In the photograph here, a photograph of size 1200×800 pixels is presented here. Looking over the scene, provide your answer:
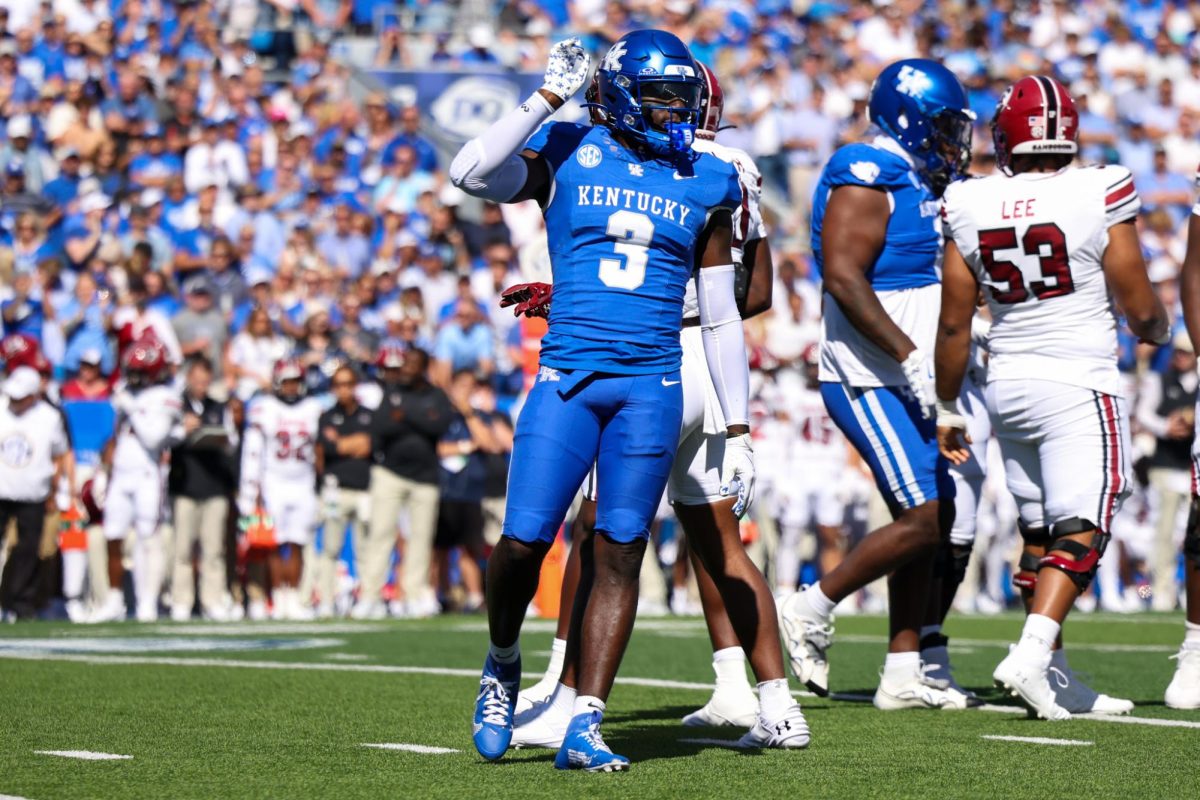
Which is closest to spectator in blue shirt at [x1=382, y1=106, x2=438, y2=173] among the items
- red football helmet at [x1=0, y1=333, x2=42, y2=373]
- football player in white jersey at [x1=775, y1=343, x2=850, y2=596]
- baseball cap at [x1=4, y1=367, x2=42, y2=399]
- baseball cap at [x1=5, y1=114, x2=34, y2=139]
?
baseball cap at [x1=5, y1=114, x2=34, y2=139]

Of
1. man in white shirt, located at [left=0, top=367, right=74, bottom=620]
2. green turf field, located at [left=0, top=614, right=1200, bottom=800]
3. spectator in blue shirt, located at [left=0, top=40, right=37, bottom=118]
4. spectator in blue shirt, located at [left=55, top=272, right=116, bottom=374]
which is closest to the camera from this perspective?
green turf field, located at [left=0, top=614, right=1200, bottom=800]

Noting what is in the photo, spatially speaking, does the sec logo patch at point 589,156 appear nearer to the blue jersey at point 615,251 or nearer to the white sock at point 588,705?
the blue jersey at point 615,251

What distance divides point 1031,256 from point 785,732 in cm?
192

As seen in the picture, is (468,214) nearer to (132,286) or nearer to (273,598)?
(132,286)

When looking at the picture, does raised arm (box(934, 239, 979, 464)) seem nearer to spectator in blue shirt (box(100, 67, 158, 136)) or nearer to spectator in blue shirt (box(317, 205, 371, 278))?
spectator in blue shirt (box(317, 205, 371, 278))

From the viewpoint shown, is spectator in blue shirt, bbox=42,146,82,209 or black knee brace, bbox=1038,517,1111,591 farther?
spectator in blue shirt, bbox=42,146,82,209

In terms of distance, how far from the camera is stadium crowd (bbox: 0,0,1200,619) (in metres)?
13.9

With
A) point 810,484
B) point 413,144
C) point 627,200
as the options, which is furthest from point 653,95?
point 413,144

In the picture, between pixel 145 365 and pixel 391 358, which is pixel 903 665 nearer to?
pixel 391 358

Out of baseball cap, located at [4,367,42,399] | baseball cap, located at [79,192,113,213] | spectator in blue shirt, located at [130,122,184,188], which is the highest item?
spectator in blue shirt, located at [130,122,184,188]

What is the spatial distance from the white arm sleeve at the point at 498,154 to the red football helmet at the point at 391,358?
8.89 m

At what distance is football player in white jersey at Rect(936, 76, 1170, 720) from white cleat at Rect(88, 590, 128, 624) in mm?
8129

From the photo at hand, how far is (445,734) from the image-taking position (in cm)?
592

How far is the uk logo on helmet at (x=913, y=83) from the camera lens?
694 cm
